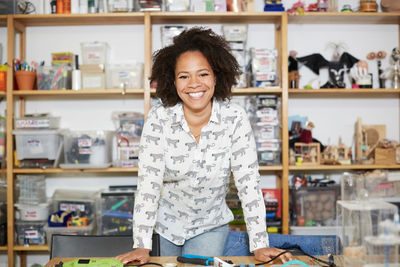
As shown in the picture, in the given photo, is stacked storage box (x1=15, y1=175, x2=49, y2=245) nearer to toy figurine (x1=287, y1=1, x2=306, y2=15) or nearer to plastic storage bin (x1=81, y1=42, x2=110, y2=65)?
plastic storage bin (x1=81, y1=42, x2=110, y2=65)

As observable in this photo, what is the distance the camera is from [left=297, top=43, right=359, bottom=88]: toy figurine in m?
2.99

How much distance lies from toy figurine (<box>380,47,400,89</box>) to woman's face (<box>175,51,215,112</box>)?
185 cm

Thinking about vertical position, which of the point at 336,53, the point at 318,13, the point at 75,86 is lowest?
the point at 75,86

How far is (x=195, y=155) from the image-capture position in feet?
5.55

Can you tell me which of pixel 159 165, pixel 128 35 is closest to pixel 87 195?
pixel 128 35

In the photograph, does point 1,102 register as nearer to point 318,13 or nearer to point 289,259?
point 318,13

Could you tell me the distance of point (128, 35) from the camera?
312 cm

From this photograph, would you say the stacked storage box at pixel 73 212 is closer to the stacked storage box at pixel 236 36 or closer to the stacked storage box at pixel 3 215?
the stacked storage box at pixel 3 215

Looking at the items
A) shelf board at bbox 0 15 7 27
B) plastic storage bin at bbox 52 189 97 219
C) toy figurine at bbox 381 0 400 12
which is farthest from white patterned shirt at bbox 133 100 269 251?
toy figurine at bbox 381 0 400 12

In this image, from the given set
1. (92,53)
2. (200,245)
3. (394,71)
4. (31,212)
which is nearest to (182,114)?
(200,245)

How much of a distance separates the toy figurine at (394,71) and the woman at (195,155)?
1.71m

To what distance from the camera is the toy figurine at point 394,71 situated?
2.97 metres

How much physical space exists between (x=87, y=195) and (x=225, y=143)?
5.33ft

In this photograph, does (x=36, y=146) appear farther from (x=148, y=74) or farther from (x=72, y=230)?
(x=148, y=74)
